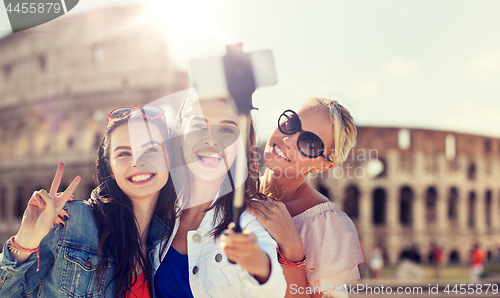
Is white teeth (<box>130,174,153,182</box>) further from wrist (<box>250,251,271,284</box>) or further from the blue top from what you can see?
wrist (<box>250,251,271,284</box>)

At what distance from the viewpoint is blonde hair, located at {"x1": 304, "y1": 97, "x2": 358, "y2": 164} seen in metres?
2.18

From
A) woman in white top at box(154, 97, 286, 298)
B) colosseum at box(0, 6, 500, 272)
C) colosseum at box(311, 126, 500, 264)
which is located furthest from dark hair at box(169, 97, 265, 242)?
colosseum at box(311, 126, 500, 264)

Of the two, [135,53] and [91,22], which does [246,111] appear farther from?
[91,22]

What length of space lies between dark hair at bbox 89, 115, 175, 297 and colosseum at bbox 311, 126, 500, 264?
17.4m

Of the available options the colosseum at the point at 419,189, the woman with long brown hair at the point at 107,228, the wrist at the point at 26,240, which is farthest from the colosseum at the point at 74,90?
the wrist at the point at 26,240

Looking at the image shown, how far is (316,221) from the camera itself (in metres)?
2.12

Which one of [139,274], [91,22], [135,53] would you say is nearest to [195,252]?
[139,274]

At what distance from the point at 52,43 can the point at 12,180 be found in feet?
23.8

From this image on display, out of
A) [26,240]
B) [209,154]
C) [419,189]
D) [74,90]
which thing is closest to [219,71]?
[209,154]

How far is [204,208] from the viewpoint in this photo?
199cm

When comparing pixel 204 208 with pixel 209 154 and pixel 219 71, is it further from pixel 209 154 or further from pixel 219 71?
pixel 219 71

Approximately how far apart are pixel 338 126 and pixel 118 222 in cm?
129

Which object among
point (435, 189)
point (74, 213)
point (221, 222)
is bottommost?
point (435, 189)

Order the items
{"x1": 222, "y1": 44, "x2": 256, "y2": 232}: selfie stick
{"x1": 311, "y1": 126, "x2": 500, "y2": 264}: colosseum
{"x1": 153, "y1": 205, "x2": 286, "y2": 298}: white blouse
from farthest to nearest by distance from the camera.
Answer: {"x1": 311, "y1": 126, "x2": 500, "y2": 264}: colosseum
{"x1": 153, "y1": 205, "x2": 286, "y2": 298}: white blouse
{"x1": 222, "y1": 44, "x2": 256, "y2": 232}: selfie stick
